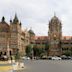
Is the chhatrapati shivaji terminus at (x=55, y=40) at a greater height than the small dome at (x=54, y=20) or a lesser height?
lesser

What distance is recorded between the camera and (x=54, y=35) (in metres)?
182

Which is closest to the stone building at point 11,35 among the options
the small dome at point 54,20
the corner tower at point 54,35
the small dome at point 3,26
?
the small dome at point 3,26

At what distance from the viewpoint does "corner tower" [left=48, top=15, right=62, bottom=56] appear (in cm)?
18200

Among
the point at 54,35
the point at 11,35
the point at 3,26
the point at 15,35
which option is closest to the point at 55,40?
the point at 54,35

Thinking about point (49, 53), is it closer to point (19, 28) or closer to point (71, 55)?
point (71, 55)

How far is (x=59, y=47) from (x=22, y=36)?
2445 cm

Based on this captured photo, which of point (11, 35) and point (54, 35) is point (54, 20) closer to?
point (54, 35)

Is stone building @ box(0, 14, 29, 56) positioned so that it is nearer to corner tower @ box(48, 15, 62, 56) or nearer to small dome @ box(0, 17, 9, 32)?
small dome @ box(0, 17, 9, 32)

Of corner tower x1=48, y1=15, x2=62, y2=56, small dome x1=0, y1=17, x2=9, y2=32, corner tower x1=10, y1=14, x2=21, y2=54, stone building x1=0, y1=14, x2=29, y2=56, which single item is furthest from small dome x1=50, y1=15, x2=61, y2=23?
small dome x1=0, y1=17, x2=9, y2=32

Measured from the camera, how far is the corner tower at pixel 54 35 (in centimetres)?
18200

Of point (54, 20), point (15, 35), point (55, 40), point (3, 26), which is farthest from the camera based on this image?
point (54, 20)

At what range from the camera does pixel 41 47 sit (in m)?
181

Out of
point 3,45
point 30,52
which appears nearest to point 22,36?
point 30,52

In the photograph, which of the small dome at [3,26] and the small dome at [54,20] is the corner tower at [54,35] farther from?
the small dome at [3,26]
